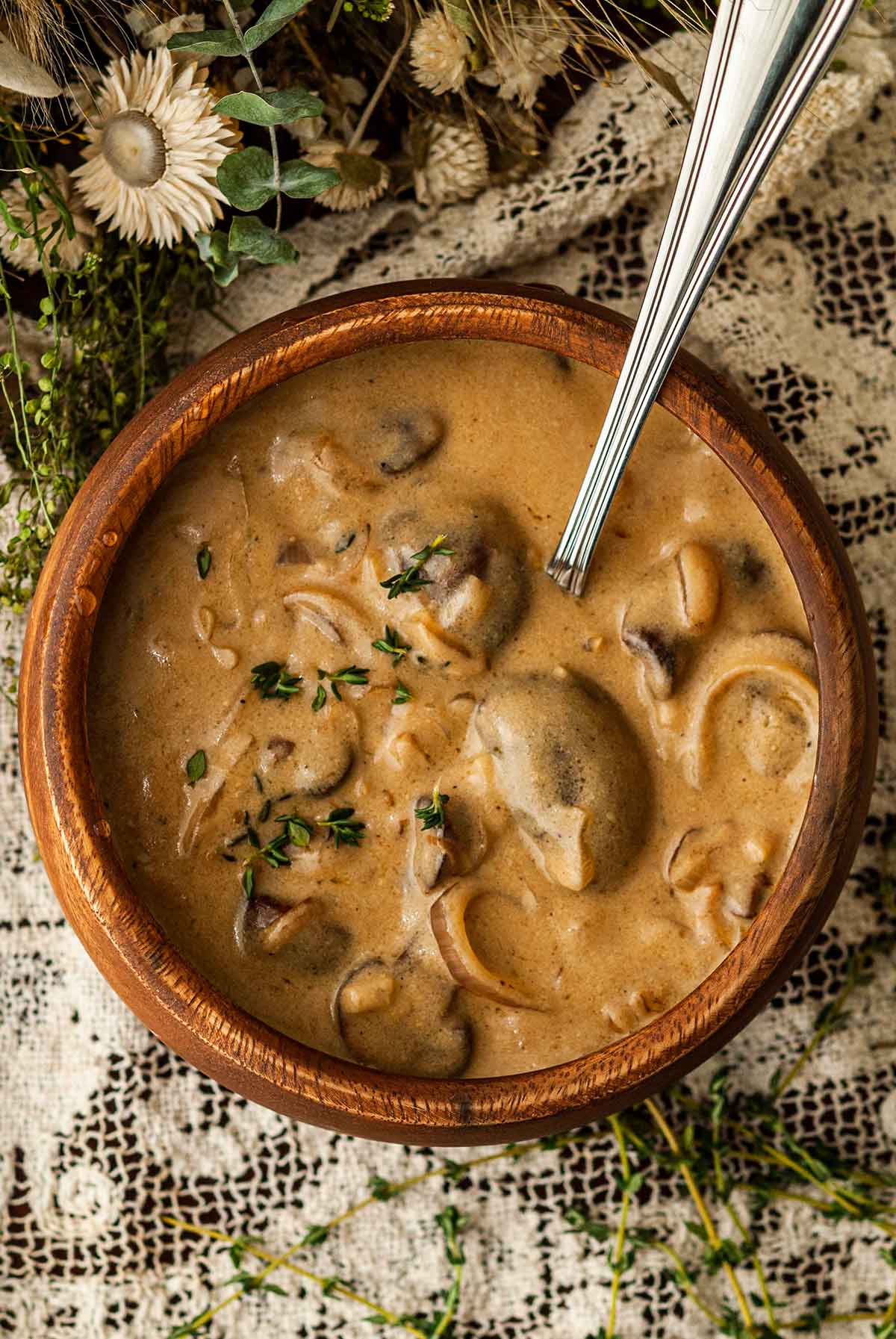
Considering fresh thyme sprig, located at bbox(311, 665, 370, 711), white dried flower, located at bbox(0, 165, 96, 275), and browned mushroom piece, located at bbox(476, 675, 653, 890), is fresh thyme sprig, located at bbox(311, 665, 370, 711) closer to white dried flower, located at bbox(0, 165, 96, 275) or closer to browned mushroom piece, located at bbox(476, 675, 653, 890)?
browned mushroom piece, located at bbox(476, 675, 653, 890)

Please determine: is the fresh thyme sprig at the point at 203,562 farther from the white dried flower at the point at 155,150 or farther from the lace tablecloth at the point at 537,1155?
the lace tablecloth at the point at 537,1155

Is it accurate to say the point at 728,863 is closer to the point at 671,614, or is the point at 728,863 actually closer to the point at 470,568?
the point at 671,614

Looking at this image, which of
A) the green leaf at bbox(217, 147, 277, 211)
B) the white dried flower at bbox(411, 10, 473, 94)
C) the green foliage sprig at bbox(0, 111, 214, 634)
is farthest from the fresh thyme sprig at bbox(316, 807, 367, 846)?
the white dried flower at bbox(411, 10, 473, 94)

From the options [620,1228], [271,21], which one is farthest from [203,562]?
[620,1228]

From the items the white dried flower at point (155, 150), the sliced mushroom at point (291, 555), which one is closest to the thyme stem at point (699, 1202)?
the sliced mushroom at point (291, 555)

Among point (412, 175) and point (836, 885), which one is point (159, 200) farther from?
point (836, 885)
